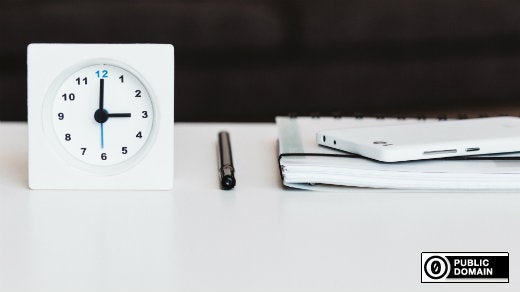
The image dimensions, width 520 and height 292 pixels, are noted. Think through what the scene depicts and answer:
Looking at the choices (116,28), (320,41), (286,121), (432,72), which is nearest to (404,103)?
(432,72)

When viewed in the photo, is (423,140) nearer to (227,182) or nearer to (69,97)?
(227,182)

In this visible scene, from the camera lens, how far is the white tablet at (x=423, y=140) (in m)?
0.87

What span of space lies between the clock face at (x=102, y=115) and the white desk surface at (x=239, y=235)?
0.04 meters

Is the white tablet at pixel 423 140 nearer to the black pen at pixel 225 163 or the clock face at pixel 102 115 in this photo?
the black pen at pixel 225 163

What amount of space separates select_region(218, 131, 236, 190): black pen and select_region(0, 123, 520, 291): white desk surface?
0.01 m

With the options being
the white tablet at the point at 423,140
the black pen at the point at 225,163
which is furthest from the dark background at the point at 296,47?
the white tablet at the point at 423,140

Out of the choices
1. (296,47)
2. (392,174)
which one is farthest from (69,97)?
(296,47)

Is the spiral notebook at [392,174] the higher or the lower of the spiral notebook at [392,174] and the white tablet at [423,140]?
the lower

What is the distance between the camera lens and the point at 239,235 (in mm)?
722

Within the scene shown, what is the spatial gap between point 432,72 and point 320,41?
315 mm

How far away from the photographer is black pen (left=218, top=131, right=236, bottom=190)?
0.87 m

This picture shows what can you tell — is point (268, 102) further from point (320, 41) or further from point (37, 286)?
point (37, 286)

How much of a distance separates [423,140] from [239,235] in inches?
10.8

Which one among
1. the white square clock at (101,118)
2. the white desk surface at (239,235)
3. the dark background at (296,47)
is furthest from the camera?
the dark background at (296,47)
